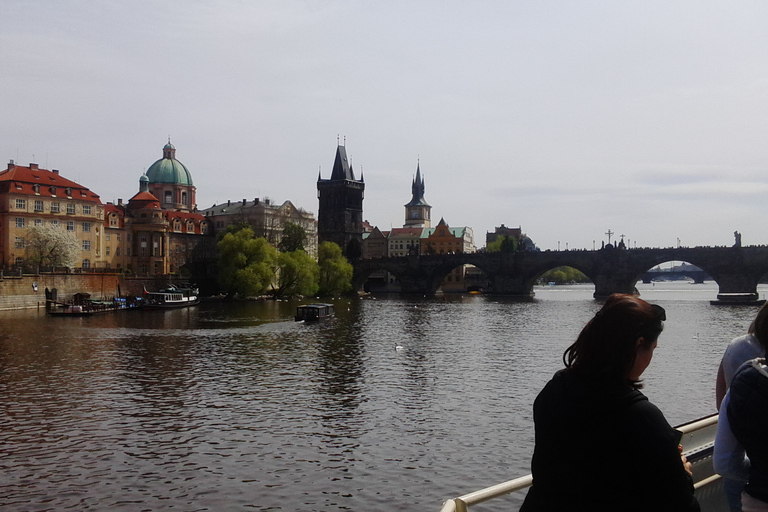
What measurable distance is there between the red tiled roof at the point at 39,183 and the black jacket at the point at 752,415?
96087 millimetres

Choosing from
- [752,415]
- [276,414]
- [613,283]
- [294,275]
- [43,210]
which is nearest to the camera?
[752,415]

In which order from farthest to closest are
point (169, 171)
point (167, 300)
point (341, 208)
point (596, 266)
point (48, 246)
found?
point (341, 208), point (169, 171), point (596, 266), point (48, 246), point (167, 300)

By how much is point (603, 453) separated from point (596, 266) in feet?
368

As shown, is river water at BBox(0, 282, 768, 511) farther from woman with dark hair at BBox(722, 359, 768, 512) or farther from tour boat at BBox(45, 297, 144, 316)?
tour boat at BBox(45, 297, 144, 316)

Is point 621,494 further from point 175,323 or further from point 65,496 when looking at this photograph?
point 175,323

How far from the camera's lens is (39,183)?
9288 centimetres

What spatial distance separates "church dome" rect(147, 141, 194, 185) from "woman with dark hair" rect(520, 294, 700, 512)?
14742 cm

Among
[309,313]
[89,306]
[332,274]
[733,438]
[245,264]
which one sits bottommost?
[309,313]

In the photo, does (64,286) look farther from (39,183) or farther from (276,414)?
(276,414)

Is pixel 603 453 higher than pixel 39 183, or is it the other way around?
pixel 39 183

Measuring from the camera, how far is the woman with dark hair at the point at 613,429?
418cm

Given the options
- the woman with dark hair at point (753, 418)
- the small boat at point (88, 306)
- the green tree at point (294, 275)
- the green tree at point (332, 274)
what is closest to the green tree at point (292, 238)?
the green tree at point (332, 274)

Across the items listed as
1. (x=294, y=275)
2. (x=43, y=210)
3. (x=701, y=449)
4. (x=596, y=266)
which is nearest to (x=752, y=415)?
(x=701, y=449)

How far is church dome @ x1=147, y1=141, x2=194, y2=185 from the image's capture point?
144875 mm
